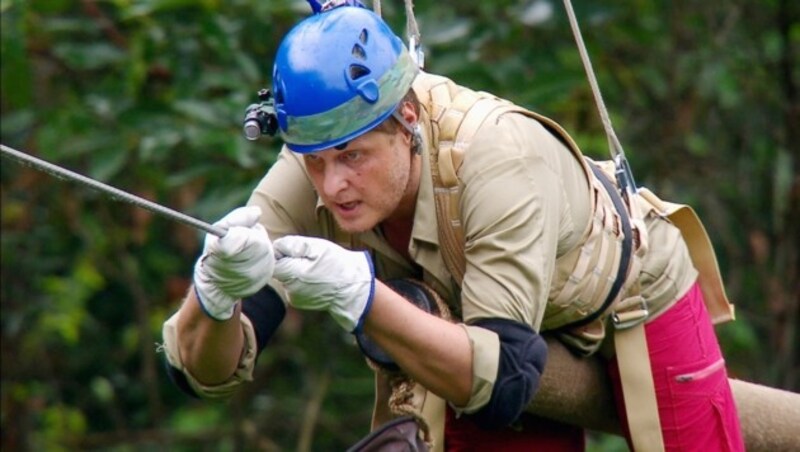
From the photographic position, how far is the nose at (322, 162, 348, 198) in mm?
3584

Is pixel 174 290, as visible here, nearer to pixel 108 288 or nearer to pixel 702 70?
pixel 108 288

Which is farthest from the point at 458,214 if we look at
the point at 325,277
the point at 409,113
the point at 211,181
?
the point at 211,181

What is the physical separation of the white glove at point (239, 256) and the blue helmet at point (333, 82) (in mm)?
306

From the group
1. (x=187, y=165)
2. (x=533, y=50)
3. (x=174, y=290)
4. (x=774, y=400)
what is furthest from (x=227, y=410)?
(x=774, y=400)

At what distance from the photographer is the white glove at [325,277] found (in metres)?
3.33

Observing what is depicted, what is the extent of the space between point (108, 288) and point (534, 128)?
4.59 meters

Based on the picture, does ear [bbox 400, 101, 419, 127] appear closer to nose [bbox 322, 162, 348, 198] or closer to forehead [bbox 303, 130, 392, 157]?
forehead [bbox 303, 130, 392, 157]

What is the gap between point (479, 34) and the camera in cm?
636

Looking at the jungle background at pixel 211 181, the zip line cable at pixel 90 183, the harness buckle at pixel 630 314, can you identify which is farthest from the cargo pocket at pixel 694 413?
the jungle background at pixel 211 181

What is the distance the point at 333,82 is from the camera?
11.6 ft

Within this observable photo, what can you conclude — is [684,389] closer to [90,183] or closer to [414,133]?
[414,133]

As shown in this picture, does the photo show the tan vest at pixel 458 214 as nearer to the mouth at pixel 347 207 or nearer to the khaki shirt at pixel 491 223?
the khaki shirt at pixel 491 223

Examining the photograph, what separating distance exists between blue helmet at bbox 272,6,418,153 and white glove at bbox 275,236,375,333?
0.91 ft

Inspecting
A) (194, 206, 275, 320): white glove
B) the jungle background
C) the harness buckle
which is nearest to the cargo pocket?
the harness buckle
